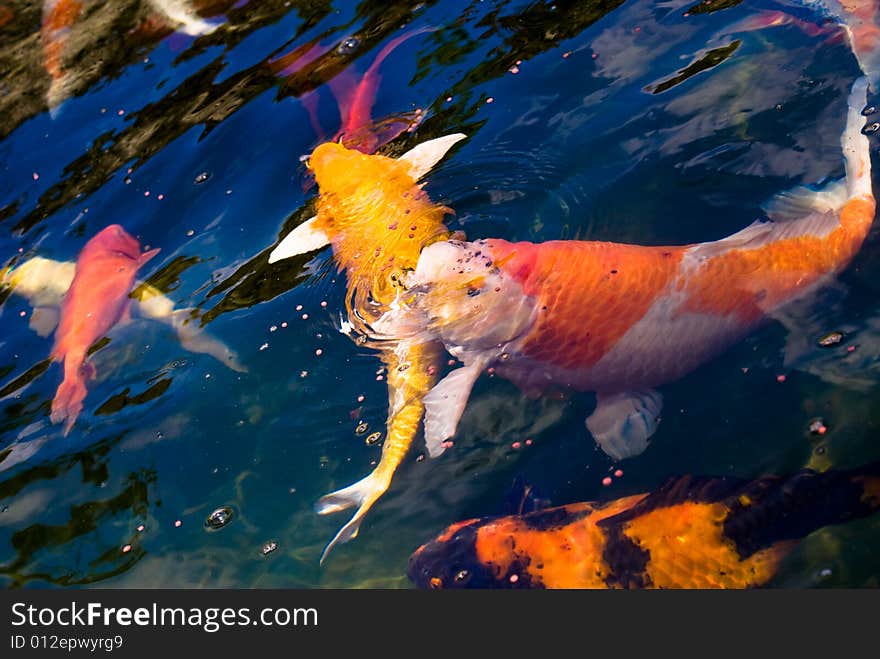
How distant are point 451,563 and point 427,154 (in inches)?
103

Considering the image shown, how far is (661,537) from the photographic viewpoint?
364 centimetres

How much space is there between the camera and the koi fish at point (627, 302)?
4.07 meters

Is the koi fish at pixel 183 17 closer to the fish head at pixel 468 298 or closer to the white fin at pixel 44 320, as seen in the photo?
the white fin at pixel 44 320

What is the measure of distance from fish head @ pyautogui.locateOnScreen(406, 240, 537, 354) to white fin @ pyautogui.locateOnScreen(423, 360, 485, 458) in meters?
0.18

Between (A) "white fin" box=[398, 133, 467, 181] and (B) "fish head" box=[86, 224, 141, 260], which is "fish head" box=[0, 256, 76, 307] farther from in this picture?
(A) "white fin" box=[398, 133, 467, 181]

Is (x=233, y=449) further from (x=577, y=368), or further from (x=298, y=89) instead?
(x=298, y=89)

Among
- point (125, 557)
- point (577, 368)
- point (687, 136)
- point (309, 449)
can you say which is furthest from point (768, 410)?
point (125, 557)

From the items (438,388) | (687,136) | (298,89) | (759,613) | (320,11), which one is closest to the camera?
(759,613)

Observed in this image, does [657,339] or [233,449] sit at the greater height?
[233,449]

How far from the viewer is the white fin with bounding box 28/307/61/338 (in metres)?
5.48

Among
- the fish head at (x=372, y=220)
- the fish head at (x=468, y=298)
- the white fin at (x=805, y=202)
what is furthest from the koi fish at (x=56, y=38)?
the white fin at (x=805, y=202)

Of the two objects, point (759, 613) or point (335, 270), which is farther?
point (335, 270)

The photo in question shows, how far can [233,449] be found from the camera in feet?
15.0

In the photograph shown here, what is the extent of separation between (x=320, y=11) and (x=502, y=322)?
13.4 ft
